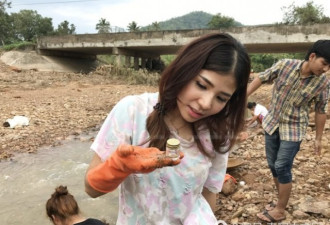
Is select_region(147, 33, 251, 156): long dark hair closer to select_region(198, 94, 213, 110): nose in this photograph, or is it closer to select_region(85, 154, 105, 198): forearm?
select_region(198, 94, 213, 110): nose

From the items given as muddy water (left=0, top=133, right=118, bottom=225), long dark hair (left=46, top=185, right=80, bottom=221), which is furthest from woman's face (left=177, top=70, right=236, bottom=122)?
muddy water (left=0, top=133, right=118, bottom=225)

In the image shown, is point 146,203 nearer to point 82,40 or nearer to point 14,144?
point 14,144

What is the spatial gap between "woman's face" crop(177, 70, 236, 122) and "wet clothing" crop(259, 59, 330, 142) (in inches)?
69.4

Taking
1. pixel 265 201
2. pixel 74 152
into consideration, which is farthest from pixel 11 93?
pixel 265 201

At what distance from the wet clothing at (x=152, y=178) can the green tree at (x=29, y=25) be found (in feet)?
134

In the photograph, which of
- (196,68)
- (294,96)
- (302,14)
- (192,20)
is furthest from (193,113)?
(192,20)

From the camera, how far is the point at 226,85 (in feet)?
3.95

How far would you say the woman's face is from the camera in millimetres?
1183

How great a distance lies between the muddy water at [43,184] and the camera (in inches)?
155

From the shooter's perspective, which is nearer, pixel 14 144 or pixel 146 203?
pixel 146 203

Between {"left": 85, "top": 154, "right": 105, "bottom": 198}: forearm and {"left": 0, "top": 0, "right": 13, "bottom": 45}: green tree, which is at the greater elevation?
{"left": 0, "top": 0, "right": 13, "bottom": 45}: green tree

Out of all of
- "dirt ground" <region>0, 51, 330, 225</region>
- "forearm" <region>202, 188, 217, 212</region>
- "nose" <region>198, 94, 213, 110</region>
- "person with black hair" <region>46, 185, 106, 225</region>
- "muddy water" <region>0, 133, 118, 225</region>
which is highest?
"nose" <region>198, 94, 213, 110</region>

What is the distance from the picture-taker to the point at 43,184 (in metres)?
4.73

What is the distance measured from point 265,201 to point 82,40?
15.9 metres
